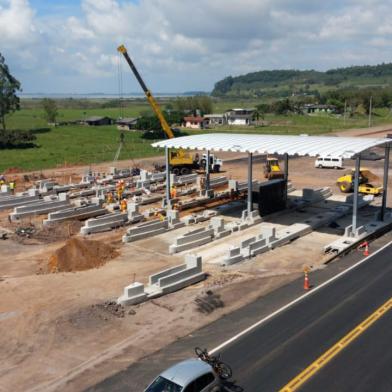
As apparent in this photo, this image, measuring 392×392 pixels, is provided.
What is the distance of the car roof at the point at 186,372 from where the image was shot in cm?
1145

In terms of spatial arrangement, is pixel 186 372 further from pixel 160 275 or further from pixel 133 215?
pixel 133 215

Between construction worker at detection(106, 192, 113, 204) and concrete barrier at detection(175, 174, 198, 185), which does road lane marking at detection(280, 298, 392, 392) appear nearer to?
construction worker at detection(106, 192, 113, 204)

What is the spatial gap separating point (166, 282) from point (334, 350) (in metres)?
Answer: 7.43

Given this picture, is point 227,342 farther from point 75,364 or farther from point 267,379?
point 75,364

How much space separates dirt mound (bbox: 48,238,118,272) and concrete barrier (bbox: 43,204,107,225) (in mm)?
7129

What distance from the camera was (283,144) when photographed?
29.7m

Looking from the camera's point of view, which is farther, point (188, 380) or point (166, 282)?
point (166, 282)

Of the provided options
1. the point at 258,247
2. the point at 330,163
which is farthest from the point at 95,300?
the point at 330,163

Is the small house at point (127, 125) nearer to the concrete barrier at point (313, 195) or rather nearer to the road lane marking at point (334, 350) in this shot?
the concrete barrier at point (313, 195)

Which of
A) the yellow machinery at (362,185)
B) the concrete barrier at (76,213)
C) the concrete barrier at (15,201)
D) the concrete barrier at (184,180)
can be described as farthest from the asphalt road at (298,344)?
the concrete barrier at (184,180)

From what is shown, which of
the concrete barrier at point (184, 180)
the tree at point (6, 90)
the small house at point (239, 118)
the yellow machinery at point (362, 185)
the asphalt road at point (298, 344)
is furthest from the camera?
the small house at point (239, 118)

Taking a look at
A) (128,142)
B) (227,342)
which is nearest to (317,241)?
(227,342)

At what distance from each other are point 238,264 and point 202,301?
4616 mm

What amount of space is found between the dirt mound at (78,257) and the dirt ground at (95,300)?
0.05 metres
